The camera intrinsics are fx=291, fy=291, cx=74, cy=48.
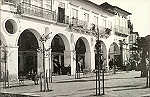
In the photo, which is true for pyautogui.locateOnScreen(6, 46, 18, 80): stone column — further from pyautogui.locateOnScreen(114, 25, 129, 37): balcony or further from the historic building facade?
pyautogui.locateOnScreen(114, 25, 129, 37): balcony

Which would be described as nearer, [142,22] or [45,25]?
[142,22]

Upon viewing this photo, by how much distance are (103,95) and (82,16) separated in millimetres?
8196

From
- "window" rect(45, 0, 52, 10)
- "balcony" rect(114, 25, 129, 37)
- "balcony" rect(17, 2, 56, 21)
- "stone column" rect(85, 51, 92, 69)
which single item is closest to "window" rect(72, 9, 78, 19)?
"balcony" rect(17, 2, 56, 21)

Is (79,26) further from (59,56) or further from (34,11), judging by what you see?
(34,11)

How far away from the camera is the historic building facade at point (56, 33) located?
9.09 metres

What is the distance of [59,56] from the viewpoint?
14.7m

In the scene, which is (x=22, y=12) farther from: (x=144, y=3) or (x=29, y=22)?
(x=144, y=3)

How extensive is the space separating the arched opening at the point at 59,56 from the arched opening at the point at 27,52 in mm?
1513

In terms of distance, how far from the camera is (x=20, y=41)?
12.1m

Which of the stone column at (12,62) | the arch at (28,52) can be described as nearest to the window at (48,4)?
the arch at (28,52)

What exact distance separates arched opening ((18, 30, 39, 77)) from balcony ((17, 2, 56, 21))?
985 mm

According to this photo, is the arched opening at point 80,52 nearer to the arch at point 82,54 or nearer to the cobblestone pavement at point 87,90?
the arch at point 82,54

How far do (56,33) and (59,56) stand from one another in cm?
237

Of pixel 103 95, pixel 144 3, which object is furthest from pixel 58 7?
pixel 144 3
